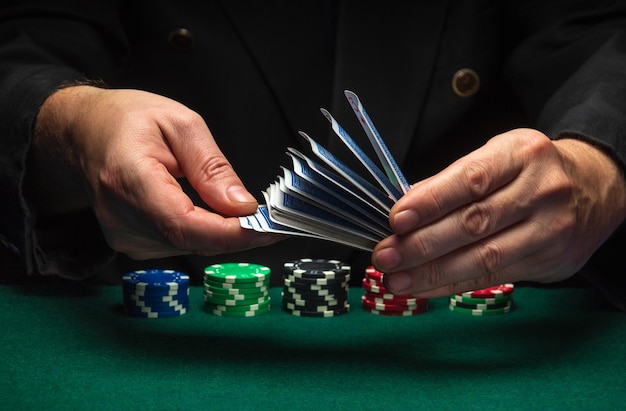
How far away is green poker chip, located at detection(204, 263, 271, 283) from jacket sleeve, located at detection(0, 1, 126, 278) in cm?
33

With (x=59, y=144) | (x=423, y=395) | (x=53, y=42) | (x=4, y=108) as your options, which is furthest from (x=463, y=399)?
(x=53, y=42)

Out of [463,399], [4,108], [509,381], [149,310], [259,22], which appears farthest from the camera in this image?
[259,22]

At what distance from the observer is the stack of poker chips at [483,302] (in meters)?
1.97

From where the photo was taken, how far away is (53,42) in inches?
90.1

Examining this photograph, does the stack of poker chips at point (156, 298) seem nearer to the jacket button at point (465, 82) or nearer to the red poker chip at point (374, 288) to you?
the red poker chip at point (374, 288)

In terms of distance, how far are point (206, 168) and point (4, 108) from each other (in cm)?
70


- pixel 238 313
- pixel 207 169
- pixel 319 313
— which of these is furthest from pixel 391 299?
pixel 207 169

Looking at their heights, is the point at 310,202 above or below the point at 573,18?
below

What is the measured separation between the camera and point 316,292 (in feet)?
6.18

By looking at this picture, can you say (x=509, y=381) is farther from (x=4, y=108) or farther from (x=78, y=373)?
(x=4, y=108)

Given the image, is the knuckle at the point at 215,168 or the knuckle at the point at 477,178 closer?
the knuckle at the point at 477,178

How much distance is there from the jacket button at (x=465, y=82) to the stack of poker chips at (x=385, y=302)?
2.35ft

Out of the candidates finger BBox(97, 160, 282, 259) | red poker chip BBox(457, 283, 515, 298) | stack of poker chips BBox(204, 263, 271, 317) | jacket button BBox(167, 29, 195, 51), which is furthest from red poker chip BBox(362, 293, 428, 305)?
jacket button BBox(167, 29, 195, 51)

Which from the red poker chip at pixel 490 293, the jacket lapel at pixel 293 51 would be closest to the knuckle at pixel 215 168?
the red poker chip at pixel 490 293
